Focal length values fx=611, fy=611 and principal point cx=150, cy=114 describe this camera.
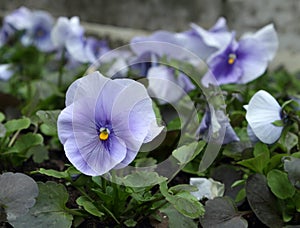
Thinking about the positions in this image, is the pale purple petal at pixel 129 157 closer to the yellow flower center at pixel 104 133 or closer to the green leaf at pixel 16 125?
the yellow flower center at pixel 104 133

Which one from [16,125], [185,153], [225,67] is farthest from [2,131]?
[225,67]

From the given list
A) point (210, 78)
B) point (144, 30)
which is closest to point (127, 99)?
point (210, 78)

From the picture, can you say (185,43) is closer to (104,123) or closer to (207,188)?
(207,188)

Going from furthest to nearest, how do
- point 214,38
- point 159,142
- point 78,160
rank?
point 214,38, point 159,142, point 78,160

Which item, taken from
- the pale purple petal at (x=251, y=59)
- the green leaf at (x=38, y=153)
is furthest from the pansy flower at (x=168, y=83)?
the green leaf at (x=38, y=153)

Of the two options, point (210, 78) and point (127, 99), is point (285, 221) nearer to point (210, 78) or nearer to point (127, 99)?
point (127, 99)

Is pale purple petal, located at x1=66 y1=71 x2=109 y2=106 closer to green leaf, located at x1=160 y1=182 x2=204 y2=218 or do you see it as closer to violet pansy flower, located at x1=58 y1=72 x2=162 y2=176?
violet pansy flower, located at x1=58 y1=72 x2=162 y2=176

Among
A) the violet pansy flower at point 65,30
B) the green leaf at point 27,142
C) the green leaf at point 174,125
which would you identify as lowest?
the green leaf at point 27,142
